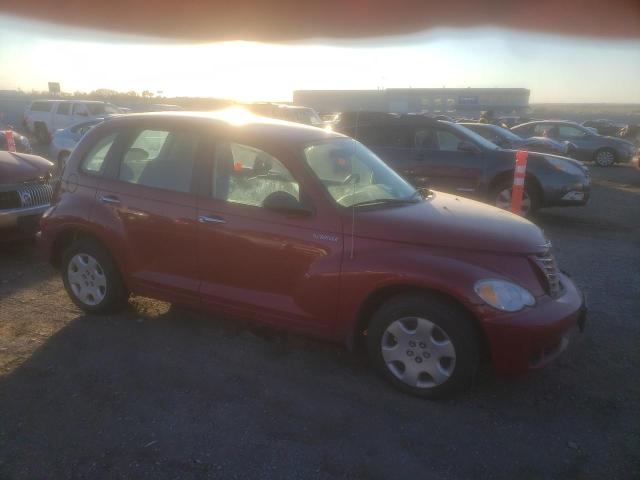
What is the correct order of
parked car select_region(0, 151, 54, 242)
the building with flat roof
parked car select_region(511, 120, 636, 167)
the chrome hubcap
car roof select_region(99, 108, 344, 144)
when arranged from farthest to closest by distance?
the chrome hubcap → parked car select_region(511, 120, 636, 167) → parked car select_region(0, 151, 54, 242) → car roof select_region(99, 108, 344, 144) → the building with flat roof

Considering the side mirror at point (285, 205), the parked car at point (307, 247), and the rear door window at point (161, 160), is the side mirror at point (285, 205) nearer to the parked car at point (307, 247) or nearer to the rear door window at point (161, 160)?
the parked car at point (307, 247)

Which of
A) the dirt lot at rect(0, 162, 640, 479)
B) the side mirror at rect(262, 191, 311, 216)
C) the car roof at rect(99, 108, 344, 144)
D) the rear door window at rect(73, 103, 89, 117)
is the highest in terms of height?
the rear door window at rect(73, 103, 89, 117)

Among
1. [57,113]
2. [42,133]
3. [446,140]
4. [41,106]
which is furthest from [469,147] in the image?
[41,106]

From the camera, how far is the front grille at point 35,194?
616 cm

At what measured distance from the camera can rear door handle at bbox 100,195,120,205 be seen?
4270mm

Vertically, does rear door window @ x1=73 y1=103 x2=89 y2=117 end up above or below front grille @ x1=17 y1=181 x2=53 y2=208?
above

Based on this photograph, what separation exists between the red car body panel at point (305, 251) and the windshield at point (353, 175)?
0.13 m

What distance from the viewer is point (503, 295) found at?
3176mm

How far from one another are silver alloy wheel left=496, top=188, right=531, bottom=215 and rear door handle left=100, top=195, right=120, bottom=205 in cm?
653

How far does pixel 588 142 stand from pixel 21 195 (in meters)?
18.8

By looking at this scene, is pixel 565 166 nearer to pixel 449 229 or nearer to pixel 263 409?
pixel 449 229

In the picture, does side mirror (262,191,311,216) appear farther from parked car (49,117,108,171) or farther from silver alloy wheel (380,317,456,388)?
parked car (49,117,108,171)

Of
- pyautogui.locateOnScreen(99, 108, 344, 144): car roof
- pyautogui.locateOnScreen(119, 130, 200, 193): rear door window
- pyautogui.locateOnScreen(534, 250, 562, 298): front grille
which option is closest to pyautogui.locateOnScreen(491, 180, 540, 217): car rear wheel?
pyautogui.locateOnScreen(99, 108, 344, 144): car roof

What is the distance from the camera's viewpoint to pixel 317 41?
1551 millimetres
